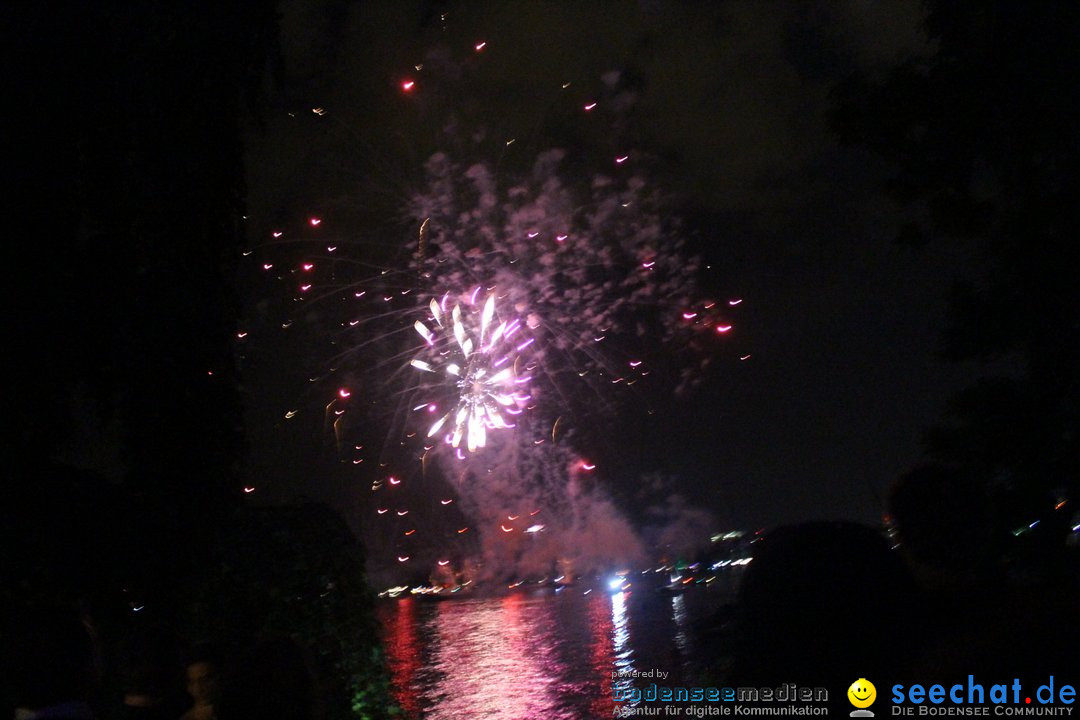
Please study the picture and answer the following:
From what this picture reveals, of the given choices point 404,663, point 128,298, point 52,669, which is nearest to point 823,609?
point 52,669

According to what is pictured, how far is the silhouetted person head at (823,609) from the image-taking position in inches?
69.4

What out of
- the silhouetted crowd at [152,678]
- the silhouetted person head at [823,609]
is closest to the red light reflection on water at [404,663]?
the silhouetted crowd at [152,678]

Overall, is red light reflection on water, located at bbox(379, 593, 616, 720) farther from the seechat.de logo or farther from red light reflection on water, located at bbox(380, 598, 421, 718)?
the seechat.de logo

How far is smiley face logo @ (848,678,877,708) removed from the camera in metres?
1.69

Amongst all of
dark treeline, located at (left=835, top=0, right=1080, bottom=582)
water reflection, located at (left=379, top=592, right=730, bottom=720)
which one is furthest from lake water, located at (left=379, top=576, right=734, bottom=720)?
dark treeline, located at (left=835, top=0, right=1080, bottom=582)

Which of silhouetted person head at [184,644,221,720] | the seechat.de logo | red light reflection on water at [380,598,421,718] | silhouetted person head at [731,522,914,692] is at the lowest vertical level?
red light reflection on water at [380,598,421,718]

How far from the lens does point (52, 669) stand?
342 cm

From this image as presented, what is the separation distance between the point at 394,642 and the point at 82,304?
45096mm

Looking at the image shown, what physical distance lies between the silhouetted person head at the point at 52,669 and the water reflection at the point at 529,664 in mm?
6243

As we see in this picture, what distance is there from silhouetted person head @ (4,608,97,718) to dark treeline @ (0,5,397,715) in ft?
5.53

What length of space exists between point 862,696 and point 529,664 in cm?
3020

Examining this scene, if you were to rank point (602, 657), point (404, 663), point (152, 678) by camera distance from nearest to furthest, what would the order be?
point (152, 678), point (602, 657), point (404, 663)

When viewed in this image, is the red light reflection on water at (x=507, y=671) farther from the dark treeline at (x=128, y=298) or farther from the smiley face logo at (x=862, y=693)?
the smiley face logo at (x=862, y=693)

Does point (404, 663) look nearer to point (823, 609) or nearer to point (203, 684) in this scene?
point (203, 684)
